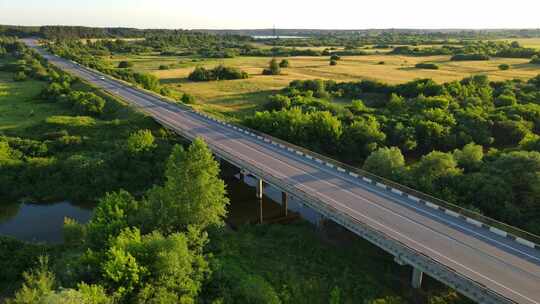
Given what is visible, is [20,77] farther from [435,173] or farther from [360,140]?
[435,173]

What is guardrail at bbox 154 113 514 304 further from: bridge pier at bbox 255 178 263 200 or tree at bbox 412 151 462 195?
tree at bbox 412 151 462 195

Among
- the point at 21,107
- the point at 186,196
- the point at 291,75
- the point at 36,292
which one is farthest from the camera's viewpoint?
the point at 291,75

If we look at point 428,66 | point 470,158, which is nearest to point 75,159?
point 470,158

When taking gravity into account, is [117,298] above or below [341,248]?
above

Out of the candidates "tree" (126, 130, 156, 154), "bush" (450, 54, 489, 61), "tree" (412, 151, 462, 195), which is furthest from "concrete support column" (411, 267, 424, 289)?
"bush" (450, 54, 489, 61)

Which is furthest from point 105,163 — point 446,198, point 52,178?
point 446,198

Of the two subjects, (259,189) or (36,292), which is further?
(259,189)

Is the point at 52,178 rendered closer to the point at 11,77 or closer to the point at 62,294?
the point at 62,294
